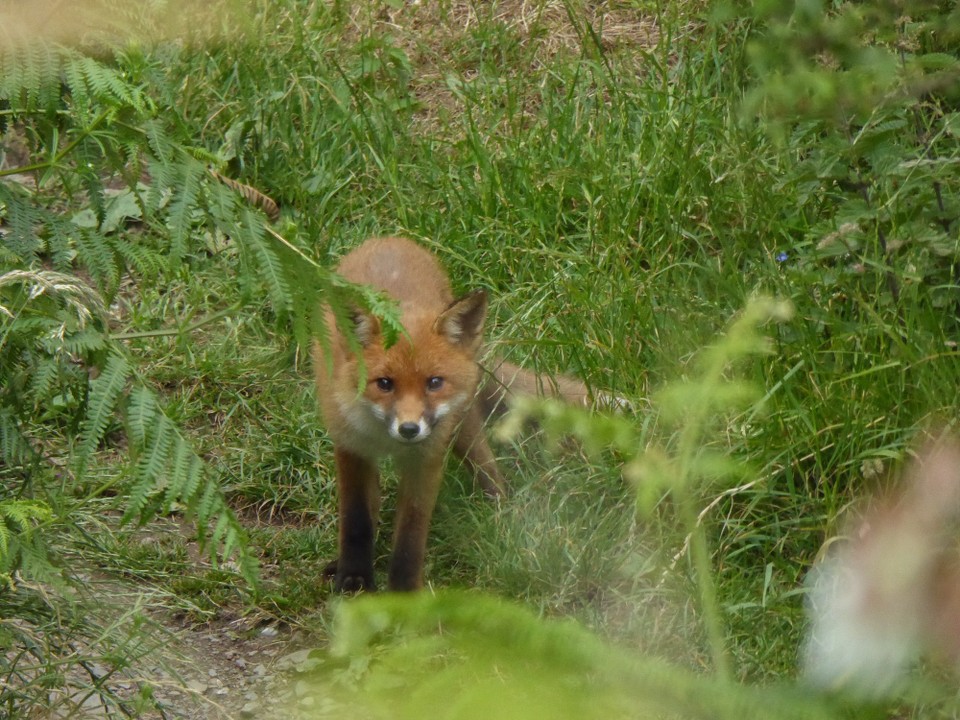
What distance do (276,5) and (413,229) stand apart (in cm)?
192

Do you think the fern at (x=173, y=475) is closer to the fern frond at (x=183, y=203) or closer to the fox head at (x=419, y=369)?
the fern frond at (x=183, y=203)

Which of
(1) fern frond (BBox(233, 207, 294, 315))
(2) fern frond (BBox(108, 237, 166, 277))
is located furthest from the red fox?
(1) fern frond (BBox(233, 207, 294, 315))

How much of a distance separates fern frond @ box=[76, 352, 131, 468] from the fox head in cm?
178

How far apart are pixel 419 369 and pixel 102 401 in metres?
2.05

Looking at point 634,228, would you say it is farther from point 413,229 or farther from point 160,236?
point 160,236

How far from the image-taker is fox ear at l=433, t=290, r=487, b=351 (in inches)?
173

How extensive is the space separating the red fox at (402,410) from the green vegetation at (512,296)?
22 centimetres

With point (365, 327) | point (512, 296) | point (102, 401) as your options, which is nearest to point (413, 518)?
point (365, 327)

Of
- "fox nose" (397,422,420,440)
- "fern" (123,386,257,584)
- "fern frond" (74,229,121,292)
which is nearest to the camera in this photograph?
"fern" (123,386,257,584)

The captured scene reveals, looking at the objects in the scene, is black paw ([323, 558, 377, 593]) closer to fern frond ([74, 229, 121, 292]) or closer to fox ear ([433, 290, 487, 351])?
fox ear ([433, 290, 487, 351])

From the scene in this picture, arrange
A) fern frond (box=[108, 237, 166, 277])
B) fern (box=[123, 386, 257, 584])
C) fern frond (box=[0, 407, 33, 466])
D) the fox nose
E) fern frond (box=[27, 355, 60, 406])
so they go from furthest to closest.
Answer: the fox nose, fern frond (box=[108, 237, 166, 277]), fern frond (box=[0, 407, 33, 466]), fern frond (box=[27, 355, 60, 406]), fern (box=[123, 386, 257, 584])

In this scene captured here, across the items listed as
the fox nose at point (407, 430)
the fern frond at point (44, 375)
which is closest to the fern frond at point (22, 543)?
the fern frond at point (44, 375)

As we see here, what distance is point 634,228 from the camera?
5340mm

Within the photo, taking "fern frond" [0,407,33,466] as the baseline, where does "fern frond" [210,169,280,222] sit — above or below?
above
